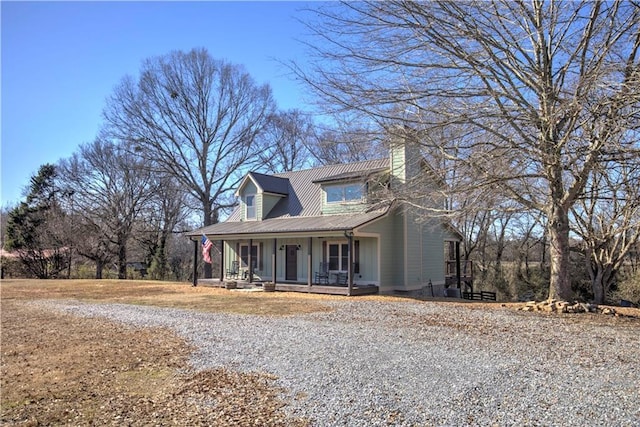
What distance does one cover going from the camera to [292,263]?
20922 mm

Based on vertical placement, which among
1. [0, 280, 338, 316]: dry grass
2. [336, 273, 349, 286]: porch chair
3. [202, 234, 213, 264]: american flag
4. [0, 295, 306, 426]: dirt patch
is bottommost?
[0, 295, 306, 426]: dirt patch

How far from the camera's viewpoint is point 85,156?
33.5 meters

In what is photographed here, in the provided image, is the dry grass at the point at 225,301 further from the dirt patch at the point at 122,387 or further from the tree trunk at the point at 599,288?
the tree trunk at the point at 599,288

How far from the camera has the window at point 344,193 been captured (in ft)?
63.2

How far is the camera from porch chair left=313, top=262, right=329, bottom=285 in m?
19.1

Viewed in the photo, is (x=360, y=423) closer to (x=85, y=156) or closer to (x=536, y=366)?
(x=536, y=366)

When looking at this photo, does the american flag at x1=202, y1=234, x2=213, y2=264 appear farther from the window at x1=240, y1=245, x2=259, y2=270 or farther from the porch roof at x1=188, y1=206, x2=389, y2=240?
the window at x1=240, y1=245, x2=259, y2=270

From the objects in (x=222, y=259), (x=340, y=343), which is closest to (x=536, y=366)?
(x=340, y=343)

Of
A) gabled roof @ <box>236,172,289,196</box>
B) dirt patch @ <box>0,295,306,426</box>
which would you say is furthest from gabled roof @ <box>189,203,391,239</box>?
dirt patch @ <box>0,295,306,426</box>

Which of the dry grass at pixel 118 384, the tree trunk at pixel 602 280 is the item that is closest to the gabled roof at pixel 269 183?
the dry grass at pixel 118 384

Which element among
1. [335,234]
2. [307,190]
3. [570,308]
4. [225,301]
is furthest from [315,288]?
[570,308]

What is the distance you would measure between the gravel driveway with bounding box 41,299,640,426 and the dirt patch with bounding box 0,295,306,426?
400 millimetres

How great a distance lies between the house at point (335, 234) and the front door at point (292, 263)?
5 centimetres

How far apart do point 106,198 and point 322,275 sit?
20939 mm
